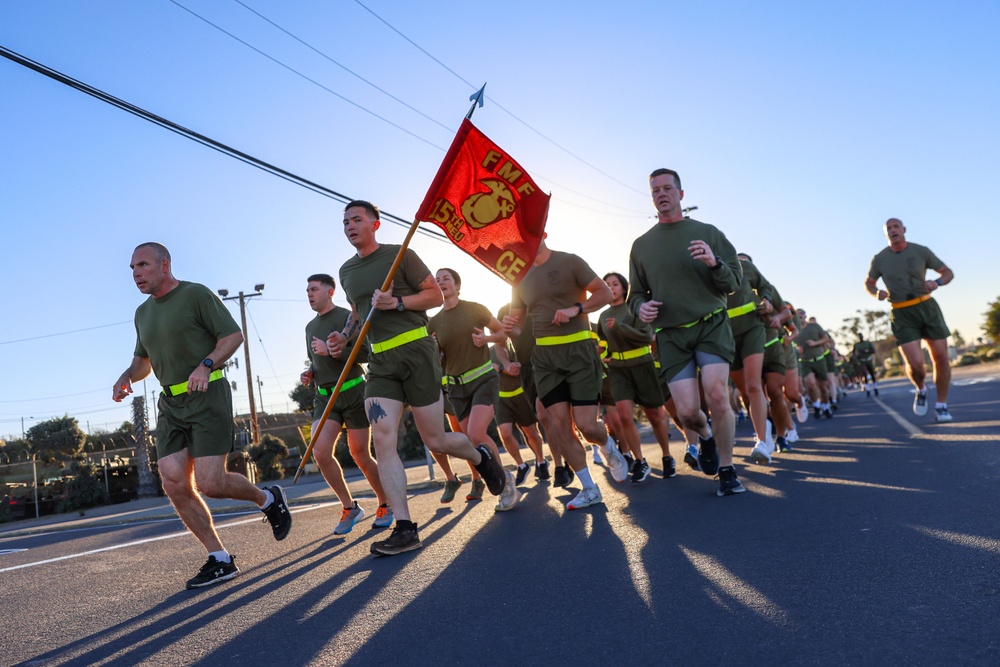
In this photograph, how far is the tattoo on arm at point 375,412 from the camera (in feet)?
18.3

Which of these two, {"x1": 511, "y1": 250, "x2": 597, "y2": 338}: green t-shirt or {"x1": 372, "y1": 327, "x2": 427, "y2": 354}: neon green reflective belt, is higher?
{"x1": 511, "y1": 250, "x2": 597, "y2": 338}: green t-shirt

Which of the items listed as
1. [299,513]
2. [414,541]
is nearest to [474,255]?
[414,541]

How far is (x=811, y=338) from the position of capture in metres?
17.2

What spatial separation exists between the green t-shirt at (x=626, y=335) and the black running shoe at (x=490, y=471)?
2.42 meters

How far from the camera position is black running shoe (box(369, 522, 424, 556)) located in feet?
17.4

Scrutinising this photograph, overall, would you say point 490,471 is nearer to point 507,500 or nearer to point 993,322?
point 507,500

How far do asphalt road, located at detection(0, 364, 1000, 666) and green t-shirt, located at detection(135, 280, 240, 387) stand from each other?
1336 mm

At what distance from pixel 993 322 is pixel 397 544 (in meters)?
68.6

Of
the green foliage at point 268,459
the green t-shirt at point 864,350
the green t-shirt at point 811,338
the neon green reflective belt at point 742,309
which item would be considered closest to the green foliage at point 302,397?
the green foliage at point 268,459

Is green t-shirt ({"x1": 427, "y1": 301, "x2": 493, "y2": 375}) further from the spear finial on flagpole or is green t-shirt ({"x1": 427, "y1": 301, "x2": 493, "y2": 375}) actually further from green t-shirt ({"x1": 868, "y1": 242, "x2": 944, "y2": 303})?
green t-shirt ({"x1": 868, "y1": 242, "x2": 944, "y2": 303})

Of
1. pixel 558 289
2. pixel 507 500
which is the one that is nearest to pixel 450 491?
pixel 507 500

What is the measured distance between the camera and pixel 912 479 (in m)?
5.61

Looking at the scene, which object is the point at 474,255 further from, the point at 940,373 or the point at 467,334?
the point at 940,373

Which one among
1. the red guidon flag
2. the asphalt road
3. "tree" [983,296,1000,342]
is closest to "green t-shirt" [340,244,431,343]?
the red guidon flag
